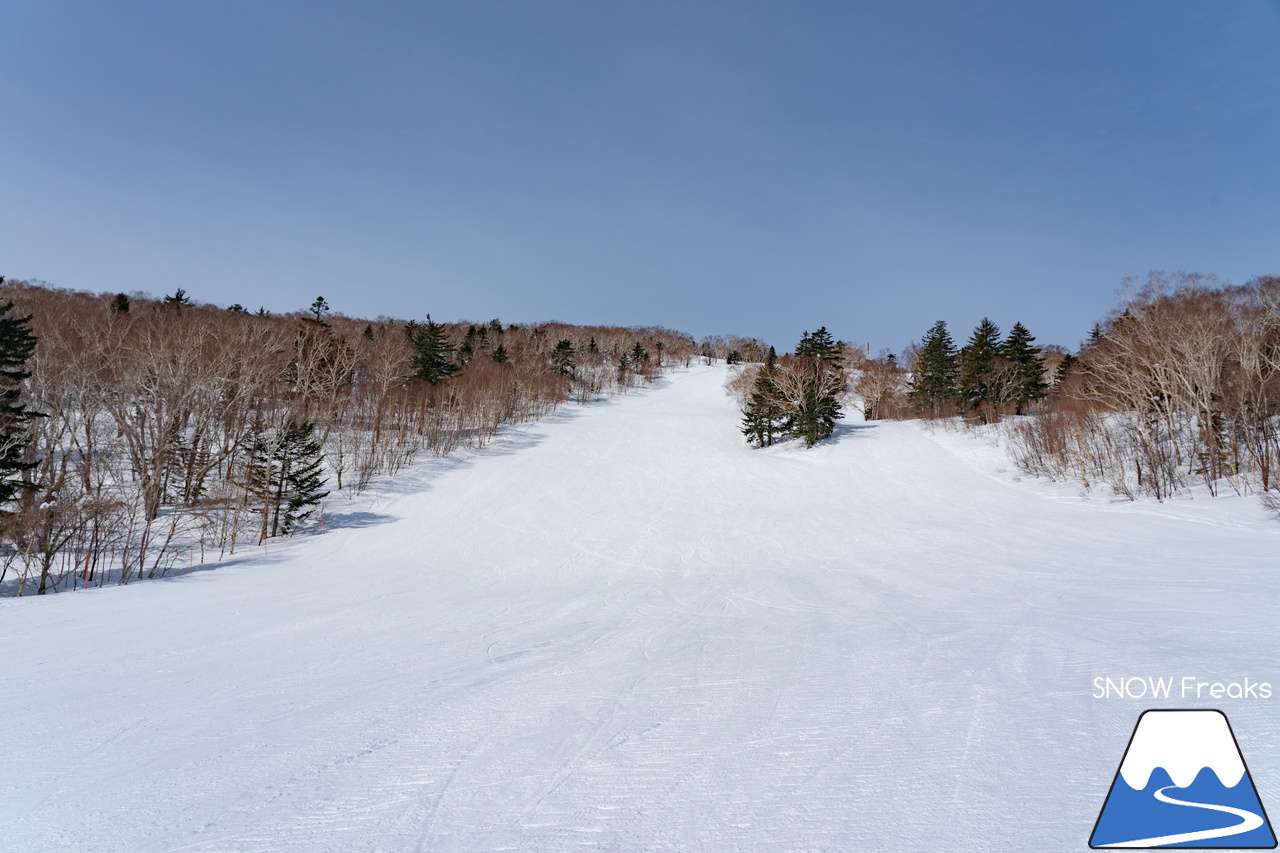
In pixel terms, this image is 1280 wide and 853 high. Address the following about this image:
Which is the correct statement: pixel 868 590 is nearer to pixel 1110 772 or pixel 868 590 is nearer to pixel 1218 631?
pixel 1218 631

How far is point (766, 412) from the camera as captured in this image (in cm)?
4278

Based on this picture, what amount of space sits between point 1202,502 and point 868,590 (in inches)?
703

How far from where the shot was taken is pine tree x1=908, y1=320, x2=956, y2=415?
47469 mm

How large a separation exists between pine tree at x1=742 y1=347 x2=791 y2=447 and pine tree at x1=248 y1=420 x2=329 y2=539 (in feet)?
102

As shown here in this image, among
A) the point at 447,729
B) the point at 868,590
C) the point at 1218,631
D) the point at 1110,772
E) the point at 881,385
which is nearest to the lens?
the point at 1110,772

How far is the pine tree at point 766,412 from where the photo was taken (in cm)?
4231

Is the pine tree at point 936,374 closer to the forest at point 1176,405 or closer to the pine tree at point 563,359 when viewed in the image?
the forest at point 1176,405

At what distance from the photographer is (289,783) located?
13.3 feet

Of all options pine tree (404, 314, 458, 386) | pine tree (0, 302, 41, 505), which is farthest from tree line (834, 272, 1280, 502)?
pine tree (404, 314, 458, 386)

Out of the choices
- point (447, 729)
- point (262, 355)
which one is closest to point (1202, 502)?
point (447, 729)
